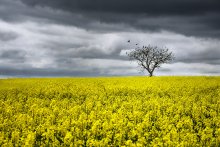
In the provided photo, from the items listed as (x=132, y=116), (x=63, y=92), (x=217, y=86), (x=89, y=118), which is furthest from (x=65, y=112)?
(x=217, y=86)

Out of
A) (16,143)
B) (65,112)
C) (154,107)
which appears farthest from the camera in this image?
(154,107)

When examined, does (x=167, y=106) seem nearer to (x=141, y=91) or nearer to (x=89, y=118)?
(x=89, y=118)

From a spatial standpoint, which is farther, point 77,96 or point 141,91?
point 141,91

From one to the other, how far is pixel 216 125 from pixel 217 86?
17324mm

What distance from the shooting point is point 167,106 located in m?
19.3

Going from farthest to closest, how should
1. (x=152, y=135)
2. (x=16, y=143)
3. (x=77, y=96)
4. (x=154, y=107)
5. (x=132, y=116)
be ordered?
(x=77, y=96), (x=154, y=107), (x=132, y=116), (x=152, y=135), (x=16, y=143)

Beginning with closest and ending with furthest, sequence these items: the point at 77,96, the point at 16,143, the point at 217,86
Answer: the point at 16,143
the point at 77,96
the point at 217,86

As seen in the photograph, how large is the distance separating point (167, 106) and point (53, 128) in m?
8.24

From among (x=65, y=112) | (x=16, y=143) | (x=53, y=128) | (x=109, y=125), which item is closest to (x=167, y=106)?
(x=65, y=112)

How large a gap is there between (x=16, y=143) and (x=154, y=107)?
9147 mm

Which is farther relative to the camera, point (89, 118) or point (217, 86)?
point (217, 86)

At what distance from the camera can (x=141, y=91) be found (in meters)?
28.3

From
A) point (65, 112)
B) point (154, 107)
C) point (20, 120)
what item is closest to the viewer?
point (20, 120)

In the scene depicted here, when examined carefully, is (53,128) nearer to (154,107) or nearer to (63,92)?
(154,107)
